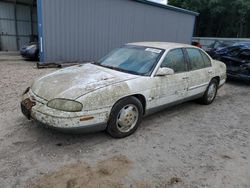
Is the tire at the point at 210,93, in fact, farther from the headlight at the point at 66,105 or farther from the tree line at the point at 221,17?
the tree line at the point at 221,17

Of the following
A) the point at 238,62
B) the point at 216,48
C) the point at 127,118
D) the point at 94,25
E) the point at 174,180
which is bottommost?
the point at 174,180

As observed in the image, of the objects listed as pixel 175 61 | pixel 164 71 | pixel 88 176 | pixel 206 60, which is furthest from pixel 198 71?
A: pixel 88 176

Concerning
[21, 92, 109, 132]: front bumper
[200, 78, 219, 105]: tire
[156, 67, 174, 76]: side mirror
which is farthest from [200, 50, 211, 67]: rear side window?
[21, 92, 109, 132]: front bumper

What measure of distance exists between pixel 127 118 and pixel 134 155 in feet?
2.02

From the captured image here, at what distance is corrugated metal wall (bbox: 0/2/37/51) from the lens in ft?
49.9

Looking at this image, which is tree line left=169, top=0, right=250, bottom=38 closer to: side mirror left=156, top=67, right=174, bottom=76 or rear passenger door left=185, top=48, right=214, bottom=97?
rear passenger door left=185, top=48, right=214, bottom=97

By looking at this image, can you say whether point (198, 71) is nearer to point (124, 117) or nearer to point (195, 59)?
point (195, 59)

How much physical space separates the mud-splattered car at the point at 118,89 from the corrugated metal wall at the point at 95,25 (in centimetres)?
517

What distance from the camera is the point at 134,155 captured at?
308 cm

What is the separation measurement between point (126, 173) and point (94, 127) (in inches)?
30.7

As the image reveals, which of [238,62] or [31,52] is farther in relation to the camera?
[31,52]

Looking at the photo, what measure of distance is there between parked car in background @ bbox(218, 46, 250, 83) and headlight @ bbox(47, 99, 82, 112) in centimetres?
688

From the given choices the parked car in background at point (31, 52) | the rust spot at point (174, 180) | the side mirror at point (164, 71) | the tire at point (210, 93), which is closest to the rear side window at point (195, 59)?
the tire at point (210, 93)

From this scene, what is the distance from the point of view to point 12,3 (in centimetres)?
1540
